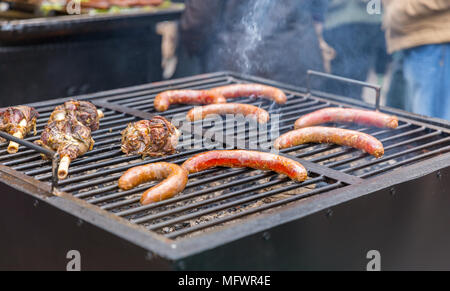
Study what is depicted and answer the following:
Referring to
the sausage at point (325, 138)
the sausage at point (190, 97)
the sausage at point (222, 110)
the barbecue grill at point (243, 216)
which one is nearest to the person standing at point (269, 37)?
the sausage at point (190, 97)

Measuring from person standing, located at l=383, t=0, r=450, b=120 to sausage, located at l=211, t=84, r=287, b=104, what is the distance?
226 centimetres

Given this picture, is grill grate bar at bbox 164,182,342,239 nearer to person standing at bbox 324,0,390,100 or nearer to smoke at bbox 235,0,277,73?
smoke at bbox 235,0,277,73

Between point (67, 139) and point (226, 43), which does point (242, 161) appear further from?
point (226, 43)

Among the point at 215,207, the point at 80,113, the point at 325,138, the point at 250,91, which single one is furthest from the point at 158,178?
the point at 250,91

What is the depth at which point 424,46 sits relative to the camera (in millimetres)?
6453

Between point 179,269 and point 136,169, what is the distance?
925 millimetres

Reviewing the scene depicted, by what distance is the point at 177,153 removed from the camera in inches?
152

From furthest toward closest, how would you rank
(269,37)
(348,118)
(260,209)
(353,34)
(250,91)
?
(353,34) → (269,37) → (250,91) → (348,118) → (260,209)

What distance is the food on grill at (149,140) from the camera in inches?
148

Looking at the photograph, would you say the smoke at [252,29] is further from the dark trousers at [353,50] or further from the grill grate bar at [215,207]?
the grill grate bar at [215,207]

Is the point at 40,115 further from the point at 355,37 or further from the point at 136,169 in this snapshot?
the point at 355,37

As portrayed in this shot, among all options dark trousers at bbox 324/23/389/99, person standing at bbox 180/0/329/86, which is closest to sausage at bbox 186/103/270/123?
person standing at bbox 180/0/329/86

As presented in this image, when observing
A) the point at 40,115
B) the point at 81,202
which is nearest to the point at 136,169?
the point at 81,202

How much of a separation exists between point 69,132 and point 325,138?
1500mm
